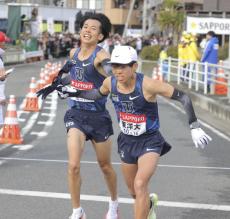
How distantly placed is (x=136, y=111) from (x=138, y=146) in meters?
0.31

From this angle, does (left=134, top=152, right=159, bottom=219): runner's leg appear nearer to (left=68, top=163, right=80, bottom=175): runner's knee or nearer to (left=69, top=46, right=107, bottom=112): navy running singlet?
(left=68, top=163, right=80, bottom=175): runner's knee

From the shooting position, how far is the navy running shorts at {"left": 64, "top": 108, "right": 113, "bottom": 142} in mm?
6266

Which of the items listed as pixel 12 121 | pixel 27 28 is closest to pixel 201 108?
pixel 12 121

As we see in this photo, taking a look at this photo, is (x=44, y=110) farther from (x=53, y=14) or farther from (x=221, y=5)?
(x=53, y=14)

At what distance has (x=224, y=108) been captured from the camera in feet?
49.5

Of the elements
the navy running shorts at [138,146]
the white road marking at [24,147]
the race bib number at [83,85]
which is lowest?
the white road marking at [24,147]

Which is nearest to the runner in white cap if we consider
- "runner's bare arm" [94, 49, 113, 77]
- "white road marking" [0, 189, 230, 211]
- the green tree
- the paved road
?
"runner's bare arm" [94, 49, 113, 77]

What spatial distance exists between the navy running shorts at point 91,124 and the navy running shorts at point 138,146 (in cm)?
63

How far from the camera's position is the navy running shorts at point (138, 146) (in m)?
5.56

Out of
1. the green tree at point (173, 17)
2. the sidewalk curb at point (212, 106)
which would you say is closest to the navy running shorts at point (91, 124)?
the sidewalk curb at point (212, 106)

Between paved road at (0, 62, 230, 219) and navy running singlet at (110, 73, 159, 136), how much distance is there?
1195 mm

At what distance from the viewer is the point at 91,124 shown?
20.6 ft

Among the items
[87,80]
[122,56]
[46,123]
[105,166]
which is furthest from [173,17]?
[122,56]

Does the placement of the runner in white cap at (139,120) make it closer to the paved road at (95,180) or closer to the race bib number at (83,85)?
the race bib number at (83,85)
